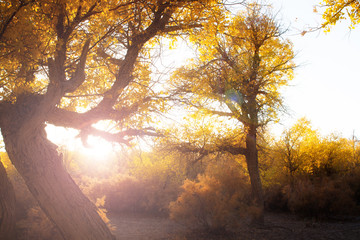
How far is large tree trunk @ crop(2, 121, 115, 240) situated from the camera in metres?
5.25

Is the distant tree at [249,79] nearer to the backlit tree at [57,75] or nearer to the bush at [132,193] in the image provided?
the backlit tree at [57,75]

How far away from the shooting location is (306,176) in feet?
61.6

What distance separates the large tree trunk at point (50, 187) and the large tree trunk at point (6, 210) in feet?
5.23

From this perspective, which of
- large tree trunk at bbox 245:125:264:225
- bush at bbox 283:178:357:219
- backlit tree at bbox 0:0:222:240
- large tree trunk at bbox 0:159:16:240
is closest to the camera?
backlit tree at bbox 0:0:222:240

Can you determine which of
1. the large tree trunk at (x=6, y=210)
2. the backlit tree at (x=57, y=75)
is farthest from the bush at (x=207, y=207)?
the large tree trunk at (x=6, y=210)

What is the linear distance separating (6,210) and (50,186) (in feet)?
6.92

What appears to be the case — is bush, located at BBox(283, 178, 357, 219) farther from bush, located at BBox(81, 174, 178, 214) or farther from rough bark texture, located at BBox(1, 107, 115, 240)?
rough bark texture, located at BBox(1, 107, 115, 240)

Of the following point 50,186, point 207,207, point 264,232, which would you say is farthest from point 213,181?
point 50,186

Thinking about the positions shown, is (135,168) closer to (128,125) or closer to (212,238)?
(212,238)

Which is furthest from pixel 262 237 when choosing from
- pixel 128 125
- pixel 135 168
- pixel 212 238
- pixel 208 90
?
pixel 135 168

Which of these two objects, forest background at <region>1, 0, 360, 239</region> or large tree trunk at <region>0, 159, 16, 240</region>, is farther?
forest background at <region>1, 0, 360, 239</region>

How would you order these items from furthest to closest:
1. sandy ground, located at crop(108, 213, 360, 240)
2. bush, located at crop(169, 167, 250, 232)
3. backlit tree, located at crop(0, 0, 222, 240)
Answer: bush, located at crop(169, 167, 250, 232), sandy ground, located at crop(108, 213, 360, 240), backlit tree, located at crop(0, 0, 222, 240)

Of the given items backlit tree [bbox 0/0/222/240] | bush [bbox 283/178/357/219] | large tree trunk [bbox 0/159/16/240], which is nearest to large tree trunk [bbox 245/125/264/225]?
bush [bbox 283/178/357/219]

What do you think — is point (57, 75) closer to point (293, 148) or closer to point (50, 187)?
point (50, 187)
